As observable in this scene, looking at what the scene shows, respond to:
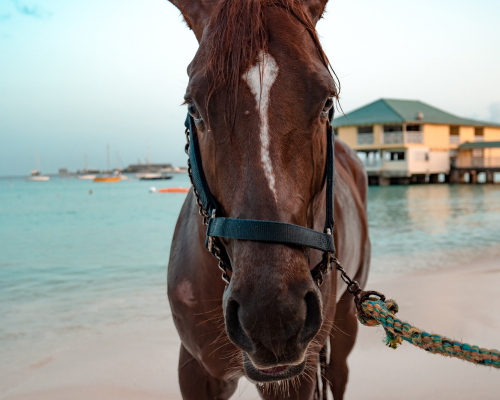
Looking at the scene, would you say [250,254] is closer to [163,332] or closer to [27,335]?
[163,332]

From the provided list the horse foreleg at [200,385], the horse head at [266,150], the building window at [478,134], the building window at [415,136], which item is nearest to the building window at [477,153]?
the building window at [478,134]

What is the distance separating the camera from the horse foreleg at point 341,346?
→ 11.2 ft

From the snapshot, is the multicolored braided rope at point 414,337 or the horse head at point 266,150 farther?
the multicolored braided rope at point 414,337

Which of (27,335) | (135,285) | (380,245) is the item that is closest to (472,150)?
(380,245)

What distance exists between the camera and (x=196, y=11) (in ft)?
6.32

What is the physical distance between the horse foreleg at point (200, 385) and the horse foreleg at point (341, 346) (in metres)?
1.45

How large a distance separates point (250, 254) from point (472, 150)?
5102cm

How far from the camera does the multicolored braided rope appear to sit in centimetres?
139

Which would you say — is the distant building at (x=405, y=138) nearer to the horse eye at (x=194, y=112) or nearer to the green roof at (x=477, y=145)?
the green roof at (x=477, y=145)

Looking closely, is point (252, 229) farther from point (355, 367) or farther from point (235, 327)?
point (355, 367)

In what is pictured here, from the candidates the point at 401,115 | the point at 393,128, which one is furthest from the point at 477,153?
the point at 401,115

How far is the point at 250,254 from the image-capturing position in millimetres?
1257

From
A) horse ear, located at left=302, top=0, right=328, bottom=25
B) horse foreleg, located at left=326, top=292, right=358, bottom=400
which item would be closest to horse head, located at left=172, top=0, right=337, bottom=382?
horse ear, located at left=302, top=0, right=328, bottom=25

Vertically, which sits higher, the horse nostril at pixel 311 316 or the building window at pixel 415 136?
the building window at pixel 415 136
